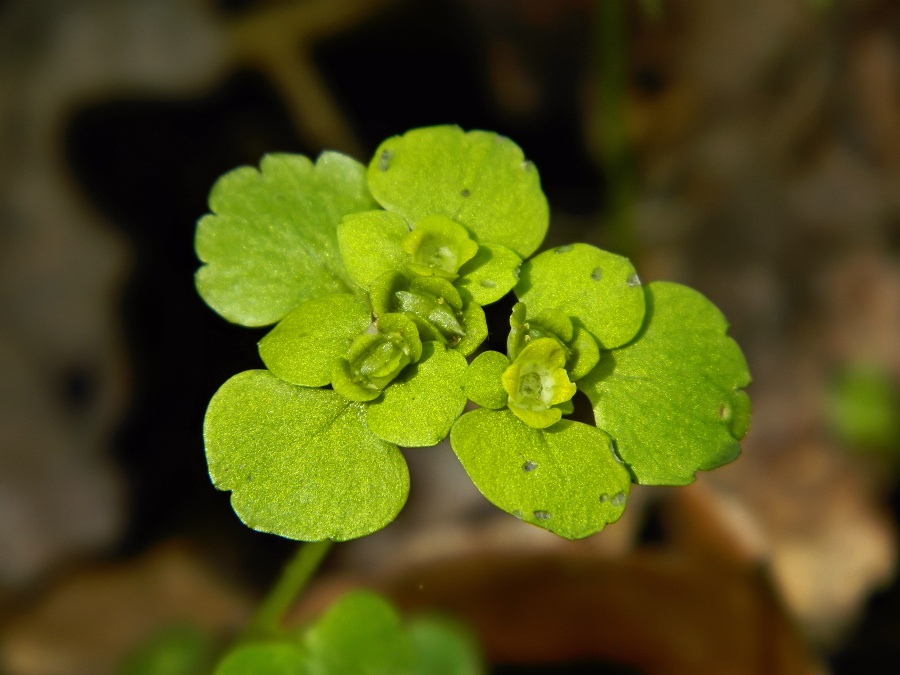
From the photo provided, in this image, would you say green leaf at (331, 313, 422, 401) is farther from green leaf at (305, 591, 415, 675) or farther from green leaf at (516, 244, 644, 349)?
green leaf at (305, 591, 415, 675)

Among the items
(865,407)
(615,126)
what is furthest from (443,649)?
(615,126)

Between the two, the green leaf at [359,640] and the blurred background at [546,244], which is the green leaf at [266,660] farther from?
the blurred background at [546,244]

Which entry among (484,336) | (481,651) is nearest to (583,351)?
(484,336)

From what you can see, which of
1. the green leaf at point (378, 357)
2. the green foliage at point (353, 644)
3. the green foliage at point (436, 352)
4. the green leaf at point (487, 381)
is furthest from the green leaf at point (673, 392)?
the green foliage at point (353, 644)

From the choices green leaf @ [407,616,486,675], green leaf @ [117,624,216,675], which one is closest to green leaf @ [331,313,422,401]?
green leaf @ [407,616,486,675]

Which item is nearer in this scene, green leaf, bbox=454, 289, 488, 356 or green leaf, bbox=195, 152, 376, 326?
green leaf, bbox=454, 289, 488, 356
